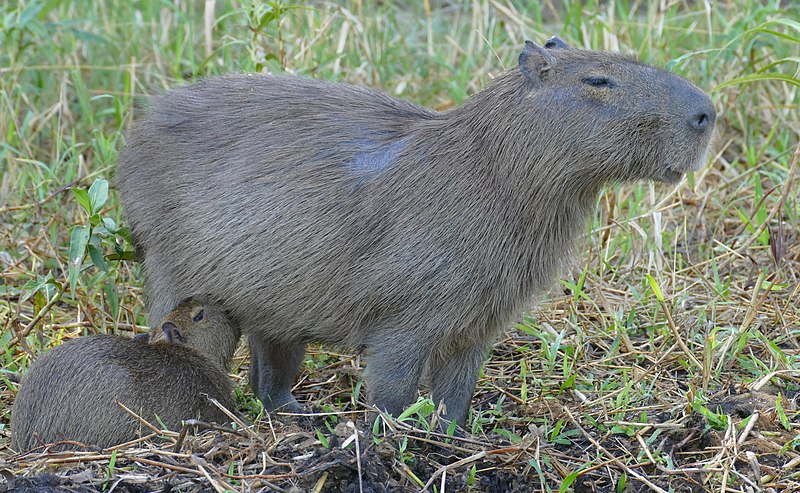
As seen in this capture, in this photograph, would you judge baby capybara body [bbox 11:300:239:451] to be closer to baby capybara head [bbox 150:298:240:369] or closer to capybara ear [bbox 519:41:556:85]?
baby capybara head [bbox 150:298:240:369]

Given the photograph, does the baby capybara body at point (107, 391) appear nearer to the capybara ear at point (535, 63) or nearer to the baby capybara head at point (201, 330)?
the baby capybara head at point (201, 330)

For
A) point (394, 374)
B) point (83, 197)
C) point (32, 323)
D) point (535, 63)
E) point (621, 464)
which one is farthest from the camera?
point (32, 323)

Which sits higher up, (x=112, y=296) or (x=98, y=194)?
(x=98, y=194)

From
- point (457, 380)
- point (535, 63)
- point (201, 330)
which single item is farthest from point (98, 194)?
point (535, 63)

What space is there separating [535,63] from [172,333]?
159 cm

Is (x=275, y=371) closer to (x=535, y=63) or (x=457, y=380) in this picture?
(x=457, y=380)

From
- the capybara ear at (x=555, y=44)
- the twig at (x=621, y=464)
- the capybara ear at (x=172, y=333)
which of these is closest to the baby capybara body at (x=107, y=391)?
the capybara ear at (x=172, y=333)

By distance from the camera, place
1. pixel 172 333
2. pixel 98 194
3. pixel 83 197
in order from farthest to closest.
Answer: pixel 98 194
pixel 83 197
pixel 172 333

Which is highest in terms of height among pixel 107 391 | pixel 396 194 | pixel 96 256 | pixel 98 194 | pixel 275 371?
pixel 396 194

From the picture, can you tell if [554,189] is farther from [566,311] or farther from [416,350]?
[566,311]

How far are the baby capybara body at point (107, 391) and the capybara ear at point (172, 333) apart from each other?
1.4 inches

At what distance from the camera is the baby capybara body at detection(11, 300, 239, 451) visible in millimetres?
3770

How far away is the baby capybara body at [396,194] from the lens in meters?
3.69

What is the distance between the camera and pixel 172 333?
4129 mm
